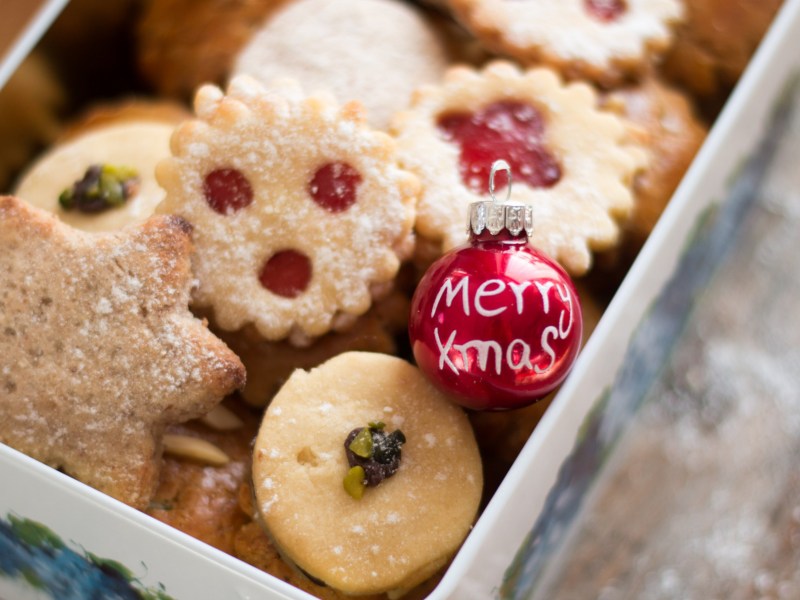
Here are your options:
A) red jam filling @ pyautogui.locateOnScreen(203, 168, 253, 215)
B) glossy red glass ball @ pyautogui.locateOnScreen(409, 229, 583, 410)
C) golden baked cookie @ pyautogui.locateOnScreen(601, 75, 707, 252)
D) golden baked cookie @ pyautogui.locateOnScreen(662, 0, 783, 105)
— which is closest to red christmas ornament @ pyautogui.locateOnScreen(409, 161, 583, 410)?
glossy red glass ball @ pyautogui.locateOnScreen(409, 229, 583, 410)

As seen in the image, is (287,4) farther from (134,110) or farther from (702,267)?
(702,267)

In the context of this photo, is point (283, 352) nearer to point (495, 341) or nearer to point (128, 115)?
point (495, 341)

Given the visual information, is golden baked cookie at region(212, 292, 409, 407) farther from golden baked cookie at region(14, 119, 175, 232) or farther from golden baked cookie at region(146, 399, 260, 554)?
golden baked cookie at region(14, 119, 175, 232)

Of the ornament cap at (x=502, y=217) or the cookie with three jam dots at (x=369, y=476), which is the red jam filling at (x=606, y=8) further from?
the cookie with three jam dots at (x=369, y=476)

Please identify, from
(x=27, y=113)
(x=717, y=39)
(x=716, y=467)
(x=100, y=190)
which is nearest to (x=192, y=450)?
(x=100, y=190)

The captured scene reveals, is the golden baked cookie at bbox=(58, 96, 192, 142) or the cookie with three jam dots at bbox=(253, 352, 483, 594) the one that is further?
the golden baked cookie at bbox=(58, 96, 192, 142)
